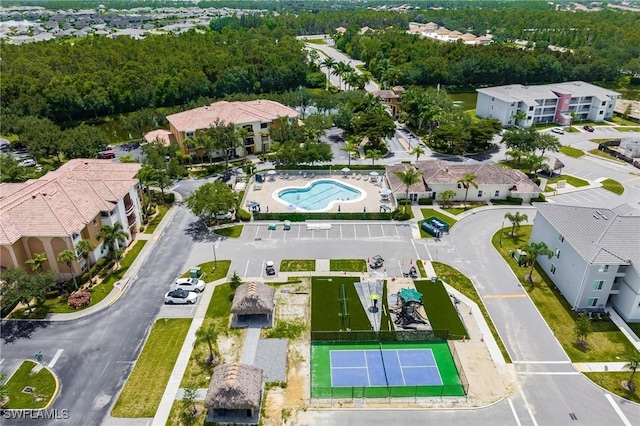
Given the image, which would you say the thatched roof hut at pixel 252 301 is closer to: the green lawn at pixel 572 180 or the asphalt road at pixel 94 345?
the asphalt road at pixel 94 345

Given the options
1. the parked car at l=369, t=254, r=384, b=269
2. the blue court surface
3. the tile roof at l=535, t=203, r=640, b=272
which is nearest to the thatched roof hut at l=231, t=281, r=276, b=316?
the blue court surface

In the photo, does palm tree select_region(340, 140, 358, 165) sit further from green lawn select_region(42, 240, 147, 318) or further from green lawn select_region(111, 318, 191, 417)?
green lawn select_region(111, 318, 191, 417)

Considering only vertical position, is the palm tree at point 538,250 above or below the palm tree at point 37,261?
below

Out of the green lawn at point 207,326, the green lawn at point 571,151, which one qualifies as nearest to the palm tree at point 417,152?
the green lawn at point 571,151

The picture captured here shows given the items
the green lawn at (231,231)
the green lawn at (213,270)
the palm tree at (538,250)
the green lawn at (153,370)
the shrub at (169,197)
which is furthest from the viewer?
the shrub at (169,197)

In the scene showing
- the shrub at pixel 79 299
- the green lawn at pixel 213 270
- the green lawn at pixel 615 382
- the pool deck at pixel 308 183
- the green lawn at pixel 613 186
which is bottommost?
the green lawn at pixel 615 382

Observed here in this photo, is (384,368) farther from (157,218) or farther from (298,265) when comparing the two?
(157,218)
